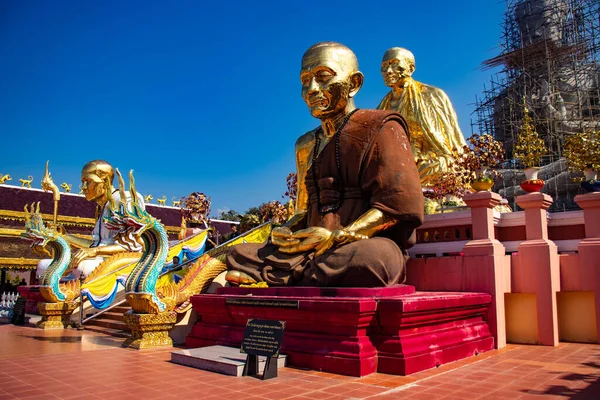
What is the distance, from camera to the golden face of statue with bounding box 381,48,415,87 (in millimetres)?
11875

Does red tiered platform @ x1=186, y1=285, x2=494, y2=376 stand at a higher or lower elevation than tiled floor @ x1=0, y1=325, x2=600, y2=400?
higher

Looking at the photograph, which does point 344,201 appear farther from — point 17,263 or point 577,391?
point 17,263

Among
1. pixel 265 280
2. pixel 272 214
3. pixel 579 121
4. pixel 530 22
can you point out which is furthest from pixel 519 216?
pixel 530 22

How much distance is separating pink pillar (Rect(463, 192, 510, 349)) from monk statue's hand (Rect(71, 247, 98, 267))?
8.67 metres

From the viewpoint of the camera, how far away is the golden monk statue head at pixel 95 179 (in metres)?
12.7

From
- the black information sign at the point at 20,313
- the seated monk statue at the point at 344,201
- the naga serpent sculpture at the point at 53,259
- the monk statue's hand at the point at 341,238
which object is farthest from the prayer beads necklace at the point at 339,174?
the black information sign at the point at 20,313

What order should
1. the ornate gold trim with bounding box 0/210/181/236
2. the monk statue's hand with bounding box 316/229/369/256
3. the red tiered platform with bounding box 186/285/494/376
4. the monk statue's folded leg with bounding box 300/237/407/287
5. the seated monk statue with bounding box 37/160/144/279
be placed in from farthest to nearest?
the ornate gold trim with bounding box 0/210/181/236 → the seated monk statue with bounding box 37/160/144/279 → the monk statue's hand with bounding box 316/229/369/256 → the monk statue's folded leg with bounding box 300/237/407/287 → the red tiered platform with bounding box 186/285/494/376

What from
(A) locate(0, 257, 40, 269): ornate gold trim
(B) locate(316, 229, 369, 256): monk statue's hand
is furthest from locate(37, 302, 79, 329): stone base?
(A) locate(0, 257, 40, 269): ornate gold trim

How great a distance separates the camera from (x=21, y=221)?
19859 mm

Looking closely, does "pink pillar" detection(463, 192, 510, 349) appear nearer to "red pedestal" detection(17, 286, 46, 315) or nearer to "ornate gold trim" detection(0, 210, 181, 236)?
"red pedestal" detection(17, 286, 46, 315)

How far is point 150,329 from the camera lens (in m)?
7.51

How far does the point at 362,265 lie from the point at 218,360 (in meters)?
1.85

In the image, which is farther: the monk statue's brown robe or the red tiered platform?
the monk statue's brown robe

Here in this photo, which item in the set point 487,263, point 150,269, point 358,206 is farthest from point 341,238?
point 150,269
